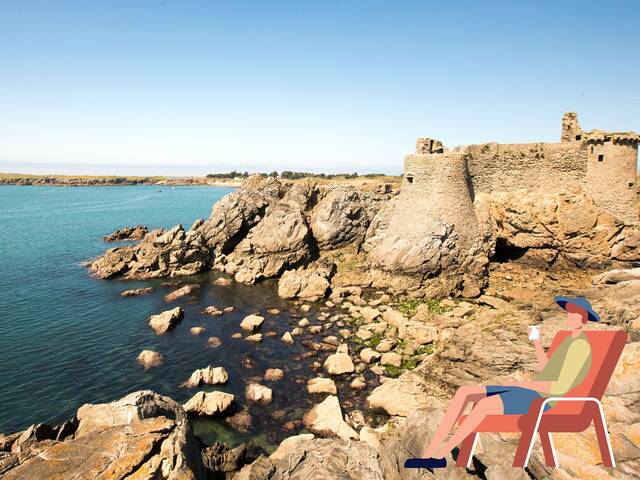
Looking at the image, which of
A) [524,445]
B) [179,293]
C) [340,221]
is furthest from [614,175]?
[179,293]

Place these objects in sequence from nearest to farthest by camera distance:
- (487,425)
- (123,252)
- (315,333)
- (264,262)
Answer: (487,425)
(315,333)
(264,262)
(123,252)

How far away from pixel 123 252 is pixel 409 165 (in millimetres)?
38272

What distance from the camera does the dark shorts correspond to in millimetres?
6176

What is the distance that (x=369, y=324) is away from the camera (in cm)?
3073

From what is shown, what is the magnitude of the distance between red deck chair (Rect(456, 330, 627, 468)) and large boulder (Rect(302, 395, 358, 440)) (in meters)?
13.4

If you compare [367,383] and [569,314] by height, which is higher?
[569,314]

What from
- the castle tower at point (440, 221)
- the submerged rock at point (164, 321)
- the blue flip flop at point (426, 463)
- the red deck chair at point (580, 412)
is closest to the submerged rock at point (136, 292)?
the submerged rock at point (164, 321)

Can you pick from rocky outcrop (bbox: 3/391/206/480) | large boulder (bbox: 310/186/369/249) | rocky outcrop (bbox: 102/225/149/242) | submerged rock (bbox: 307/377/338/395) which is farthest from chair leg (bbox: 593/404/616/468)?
rocky outcrop (bbox: 102/225/149/242)

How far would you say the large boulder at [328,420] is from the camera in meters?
18.4

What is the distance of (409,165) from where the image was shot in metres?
37.3

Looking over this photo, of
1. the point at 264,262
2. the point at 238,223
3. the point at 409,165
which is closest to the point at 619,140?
the point at 409,165

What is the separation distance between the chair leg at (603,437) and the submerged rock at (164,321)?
3037 cm

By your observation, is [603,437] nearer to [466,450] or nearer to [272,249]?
[466,450]

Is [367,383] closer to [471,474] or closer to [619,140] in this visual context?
[471,474]
